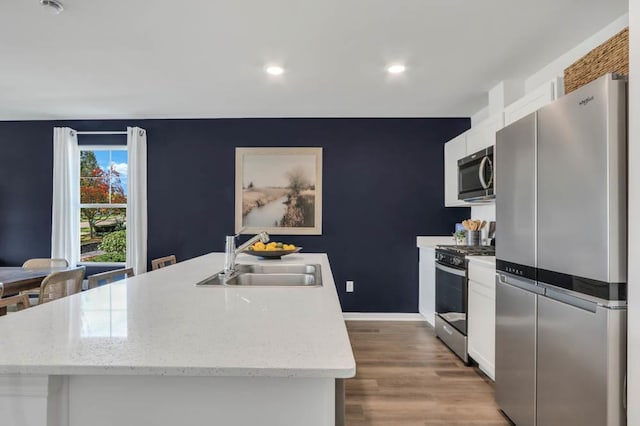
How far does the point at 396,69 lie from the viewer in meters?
2.92

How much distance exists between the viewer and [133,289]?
1.53 meters

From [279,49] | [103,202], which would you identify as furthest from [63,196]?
[279,49]

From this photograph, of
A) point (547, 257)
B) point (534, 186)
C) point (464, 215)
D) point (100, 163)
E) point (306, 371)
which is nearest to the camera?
point (306, 371)

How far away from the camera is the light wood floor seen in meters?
2.14

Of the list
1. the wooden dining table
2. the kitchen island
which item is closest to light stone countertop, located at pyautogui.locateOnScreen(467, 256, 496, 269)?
the kitchen island

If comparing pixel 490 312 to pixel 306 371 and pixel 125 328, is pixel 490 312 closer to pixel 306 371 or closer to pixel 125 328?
pixel 306 371

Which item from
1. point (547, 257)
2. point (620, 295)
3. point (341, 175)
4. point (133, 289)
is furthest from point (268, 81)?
point (620, 295)

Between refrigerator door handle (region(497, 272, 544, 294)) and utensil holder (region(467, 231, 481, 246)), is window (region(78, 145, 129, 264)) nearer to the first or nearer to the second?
utensil holder (region(467, 231, 481, 246))

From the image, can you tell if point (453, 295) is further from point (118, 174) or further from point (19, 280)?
point (118, 174)

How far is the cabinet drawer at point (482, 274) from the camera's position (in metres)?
2.46

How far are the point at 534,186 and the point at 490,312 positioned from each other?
1148 millimetres

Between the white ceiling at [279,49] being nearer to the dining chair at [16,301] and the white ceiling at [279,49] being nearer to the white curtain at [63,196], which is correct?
the white curtain at [63,196]

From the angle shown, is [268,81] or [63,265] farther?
[63,265]
